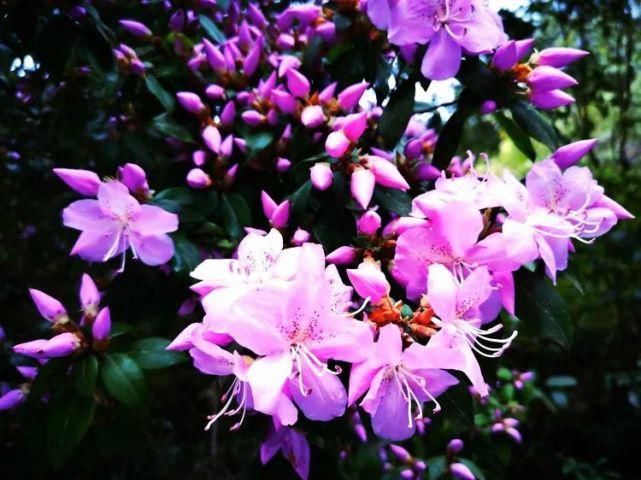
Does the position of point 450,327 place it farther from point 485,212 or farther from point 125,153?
point 125,153

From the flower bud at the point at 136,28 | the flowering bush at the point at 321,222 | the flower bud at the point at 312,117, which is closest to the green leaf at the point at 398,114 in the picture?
the flowering bush at the point at 321,222

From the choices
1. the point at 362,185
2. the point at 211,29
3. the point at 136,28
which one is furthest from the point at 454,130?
the point at 136,28

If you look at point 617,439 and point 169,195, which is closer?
point 169,195

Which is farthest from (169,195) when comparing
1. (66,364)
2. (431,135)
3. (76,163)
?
(76,163)

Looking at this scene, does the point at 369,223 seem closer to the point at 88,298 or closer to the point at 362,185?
the point at 362,185

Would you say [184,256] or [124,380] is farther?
[184,256]

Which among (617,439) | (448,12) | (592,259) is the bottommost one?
(617,439)
